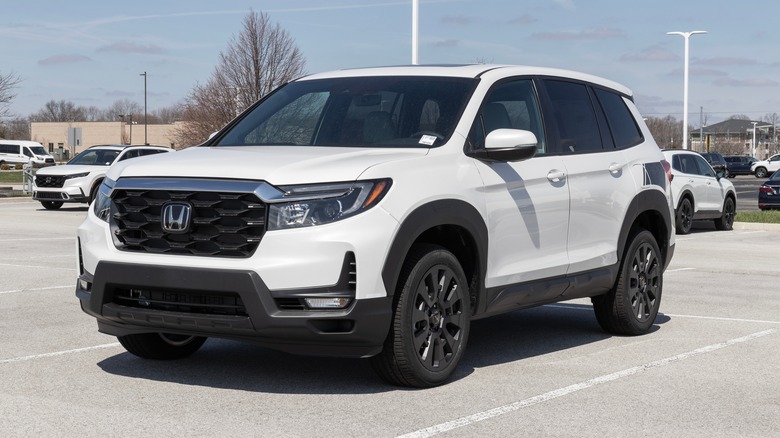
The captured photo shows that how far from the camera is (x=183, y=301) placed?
6.10m

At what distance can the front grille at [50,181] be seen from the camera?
27.7 m

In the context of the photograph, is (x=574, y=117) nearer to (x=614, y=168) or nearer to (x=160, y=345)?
(x=614, y=168)

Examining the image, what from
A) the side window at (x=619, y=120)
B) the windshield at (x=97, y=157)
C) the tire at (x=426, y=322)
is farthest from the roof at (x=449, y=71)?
the windshield at (x=97, y=157)

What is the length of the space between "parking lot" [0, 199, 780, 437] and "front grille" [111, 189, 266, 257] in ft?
2.73

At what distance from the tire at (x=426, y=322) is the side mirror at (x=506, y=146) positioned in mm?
710

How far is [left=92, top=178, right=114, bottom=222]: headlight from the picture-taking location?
648 cm

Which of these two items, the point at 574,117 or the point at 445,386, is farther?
the point at 574,117

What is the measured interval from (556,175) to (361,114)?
4.62 ft

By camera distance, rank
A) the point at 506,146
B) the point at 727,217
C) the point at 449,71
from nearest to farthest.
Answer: the point at 506,146 → the point at 449,71 → the point at 727,217

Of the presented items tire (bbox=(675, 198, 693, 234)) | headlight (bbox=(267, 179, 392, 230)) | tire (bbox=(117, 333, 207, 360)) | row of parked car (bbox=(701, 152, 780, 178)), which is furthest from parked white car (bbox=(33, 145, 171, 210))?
row of parked car (bbox=(701, 152, 780, 178))

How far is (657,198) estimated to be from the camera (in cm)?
895

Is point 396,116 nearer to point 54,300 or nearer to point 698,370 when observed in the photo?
point 698,370

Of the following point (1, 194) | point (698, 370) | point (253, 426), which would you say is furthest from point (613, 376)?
point (1, 194)

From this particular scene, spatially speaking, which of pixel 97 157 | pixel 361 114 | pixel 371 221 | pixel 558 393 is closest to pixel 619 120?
pixel 361 114
